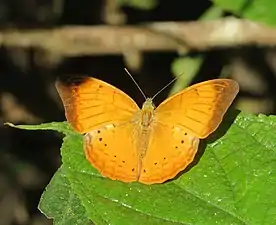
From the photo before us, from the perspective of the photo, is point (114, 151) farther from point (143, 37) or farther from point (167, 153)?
point (143, 37)

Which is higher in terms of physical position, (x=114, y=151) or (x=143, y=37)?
(x=114, y=151)

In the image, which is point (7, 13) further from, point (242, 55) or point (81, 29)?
point (242, 55)

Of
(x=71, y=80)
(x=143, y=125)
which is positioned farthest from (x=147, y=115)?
(x=71, y=80)

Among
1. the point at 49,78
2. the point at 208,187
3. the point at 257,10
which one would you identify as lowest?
the point at 49,78

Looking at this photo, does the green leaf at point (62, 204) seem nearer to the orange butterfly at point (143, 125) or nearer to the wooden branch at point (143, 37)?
the orange butterfly at point (143, 125)

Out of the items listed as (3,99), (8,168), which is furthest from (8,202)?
(3,99)
